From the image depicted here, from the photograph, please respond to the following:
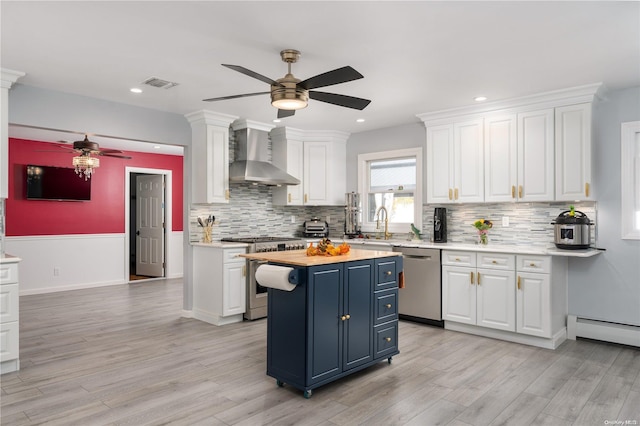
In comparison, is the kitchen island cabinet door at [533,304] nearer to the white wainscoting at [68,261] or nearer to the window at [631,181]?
the window at [631,181]

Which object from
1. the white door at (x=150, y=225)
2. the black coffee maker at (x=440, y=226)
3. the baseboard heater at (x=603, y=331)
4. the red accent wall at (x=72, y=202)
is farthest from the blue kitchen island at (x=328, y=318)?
the white door at (x=150, y=225)

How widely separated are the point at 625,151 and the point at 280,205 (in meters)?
4.15

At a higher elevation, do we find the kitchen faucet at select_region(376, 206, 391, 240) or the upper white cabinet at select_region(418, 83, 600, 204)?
the upper white cabinet at select_region(418, 83, 600, 204)

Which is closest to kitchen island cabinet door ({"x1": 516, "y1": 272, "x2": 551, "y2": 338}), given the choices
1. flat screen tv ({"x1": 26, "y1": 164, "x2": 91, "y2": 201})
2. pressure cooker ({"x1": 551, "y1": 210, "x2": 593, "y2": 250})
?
pressure cooker ({"x1": 551, "y1": 210, "x2": 593, "y2": 250})

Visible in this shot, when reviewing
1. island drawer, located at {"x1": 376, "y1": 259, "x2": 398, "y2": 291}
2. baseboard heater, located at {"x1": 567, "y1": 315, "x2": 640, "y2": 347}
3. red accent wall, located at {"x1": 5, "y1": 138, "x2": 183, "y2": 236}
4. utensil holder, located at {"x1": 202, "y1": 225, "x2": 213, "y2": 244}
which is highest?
red accent wall, located at {"x1": 5, "y1": 138, "x2": 183, "y2": 236}

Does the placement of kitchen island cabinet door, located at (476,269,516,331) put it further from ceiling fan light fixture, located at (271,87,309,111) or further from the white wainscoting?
the white wainscoting

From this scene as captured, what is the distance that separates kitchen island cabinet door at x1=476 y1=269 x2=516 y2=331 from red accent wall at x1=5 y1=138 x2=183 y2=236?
20.0ft

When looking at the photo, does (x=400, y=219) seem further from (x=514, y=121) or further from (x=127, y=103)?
(x=127, y=103)

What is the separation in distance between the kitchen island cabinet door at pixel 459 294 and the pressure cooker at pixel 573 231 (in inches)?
35.1

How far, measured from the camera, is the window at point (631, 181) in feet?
13.7

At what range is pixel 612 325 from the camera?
14.0ft

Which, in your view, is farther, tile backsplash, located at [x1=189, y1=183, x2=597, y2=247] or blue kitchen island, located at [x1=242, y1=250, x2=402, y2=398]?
tile backsplash, located at [x1=189, y1=183, x2=597, y2=247]

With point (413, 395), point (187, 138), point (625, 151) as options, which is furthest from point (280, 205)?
point (625, 151)

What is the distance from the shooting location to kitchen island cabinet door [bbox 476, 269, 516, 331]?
4324 millimetres
